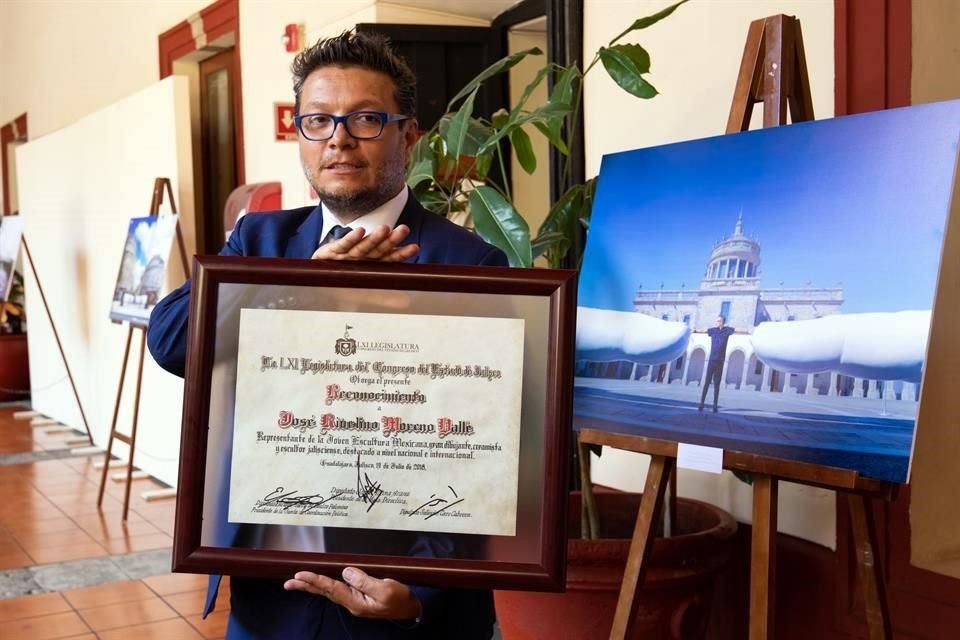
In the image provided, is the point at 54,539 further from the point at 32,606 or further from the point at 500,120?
the point at 500,120

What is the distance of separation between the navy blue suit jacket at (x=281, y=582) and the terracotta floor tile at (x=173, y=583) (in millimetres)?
2675

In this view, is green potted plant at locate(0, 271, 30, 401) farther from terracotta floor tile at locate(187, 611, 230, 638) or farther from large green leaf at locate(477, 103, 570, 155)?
large green leaf at locate(477, 103, 570, 155)

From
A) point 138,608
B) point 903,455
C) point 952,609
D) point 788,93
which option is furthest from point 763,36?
point 138,608

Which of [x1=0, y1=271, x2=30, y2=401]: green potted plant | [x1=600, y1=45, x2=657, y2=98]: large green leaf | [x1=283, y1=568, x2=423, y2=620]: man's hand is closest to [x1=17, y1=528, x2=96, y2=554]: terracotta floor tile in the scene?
[x1=600, y1=45, x2=657, y2=98]: large green leaf

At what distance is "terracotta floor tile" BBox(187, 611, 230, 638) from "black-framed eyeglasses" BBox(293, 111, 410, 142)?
2.56 meters

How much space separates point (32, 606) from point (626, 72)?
9.55 feet

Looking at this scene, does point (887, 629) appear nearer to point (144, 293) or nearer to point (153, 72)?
point (144, 293)

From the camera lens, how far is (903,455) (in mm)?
1757

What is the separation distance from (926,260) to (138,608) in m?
3.10

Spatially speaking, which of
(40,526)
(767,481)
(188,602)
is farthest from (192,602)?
(767,481)

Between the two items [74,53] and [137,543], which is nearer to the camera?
[137,543]

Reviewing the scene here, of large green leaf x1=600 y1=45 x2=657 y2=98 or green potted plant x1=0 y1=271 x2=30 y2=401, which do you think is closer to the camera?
large green leaf x1=600 y1=45 x2=657 y2=98

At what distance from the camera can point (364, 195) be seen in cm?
147
